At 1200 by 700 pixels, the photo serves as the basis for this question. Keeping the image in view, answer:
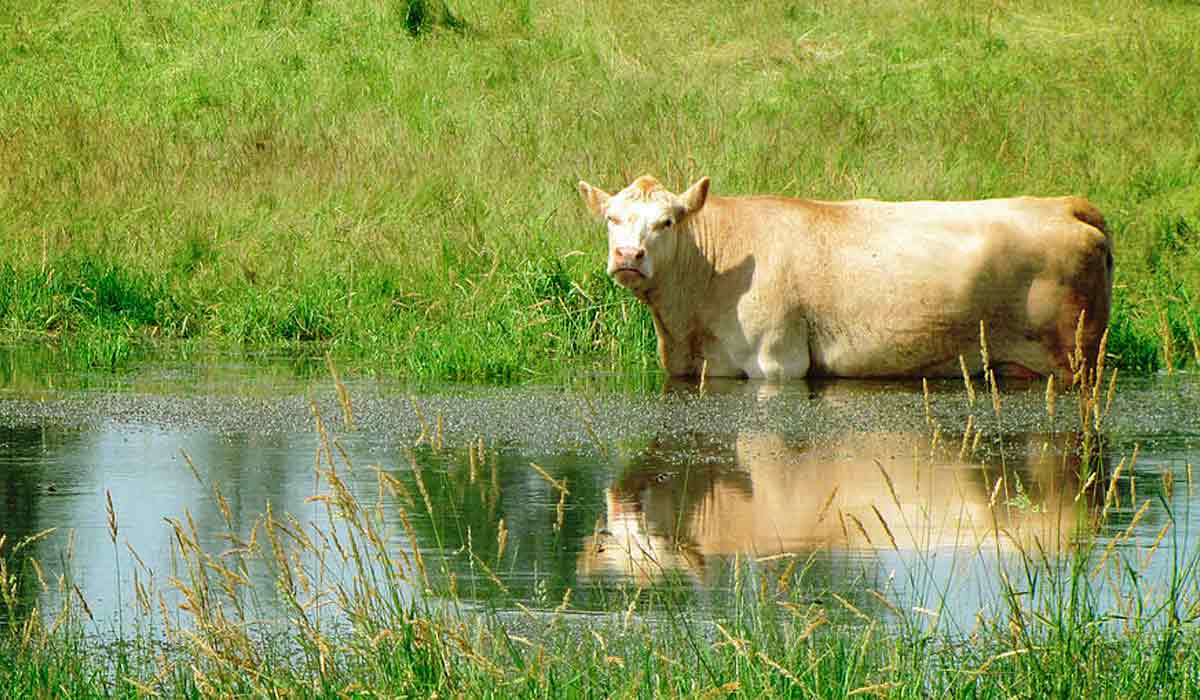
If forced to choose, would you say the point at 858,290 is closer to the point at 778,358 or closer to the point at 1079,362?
the point at 778,358

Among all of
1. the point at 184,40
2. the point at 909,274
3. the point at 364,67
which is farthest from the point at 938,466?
the point at 184,40

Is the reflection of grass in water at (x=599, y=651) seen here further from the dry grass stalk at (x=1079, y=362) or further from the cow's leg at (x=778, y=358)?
the cow's leg at (x=778, y=358)

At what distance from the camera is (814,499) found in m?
7.29

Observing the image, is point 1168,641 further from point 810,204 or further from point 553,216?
point 553,216

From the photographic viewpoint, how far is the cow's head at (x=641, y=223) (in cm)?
1141

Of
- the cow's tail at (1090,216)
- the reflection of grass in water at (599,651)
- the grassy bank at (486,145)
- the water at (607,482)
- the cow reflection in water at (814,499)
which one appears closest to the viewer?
the reflection of grass in water at (599,651)

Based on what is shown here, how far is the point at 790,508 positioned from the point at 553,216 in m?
8.25

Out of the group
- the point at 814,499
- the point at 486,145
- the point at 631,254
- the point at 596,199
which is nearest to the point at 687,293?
the point at 631,254

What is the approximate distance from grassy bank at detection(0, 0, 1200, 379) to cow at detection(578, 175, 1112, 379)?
0.75 meters

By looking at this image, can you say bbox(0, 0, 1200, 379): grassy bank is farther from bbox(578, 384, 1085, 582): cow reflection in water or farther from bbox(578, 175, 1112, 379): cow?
bbox(578, 384, 1085, 582): cow reflection in water

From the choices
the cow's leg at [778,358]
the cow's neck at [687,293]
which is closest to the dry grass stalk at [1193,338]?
the cow's leg at [778,358]

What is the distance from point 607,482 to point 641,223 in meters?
4.14

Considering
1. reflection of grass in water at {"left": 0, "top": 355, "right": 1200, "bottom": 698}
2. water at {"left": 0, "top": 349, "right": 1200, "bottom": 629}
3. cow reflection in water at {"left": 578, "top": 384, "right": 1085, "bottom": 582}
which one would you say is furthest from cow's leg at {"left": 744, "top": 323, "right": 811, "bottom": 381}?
reflection of grass in water at {"left": 0, "top": 355, "right": 1200, "bottom": 698}

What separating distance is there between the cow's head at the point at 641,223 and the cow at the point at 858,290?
0.04ft
